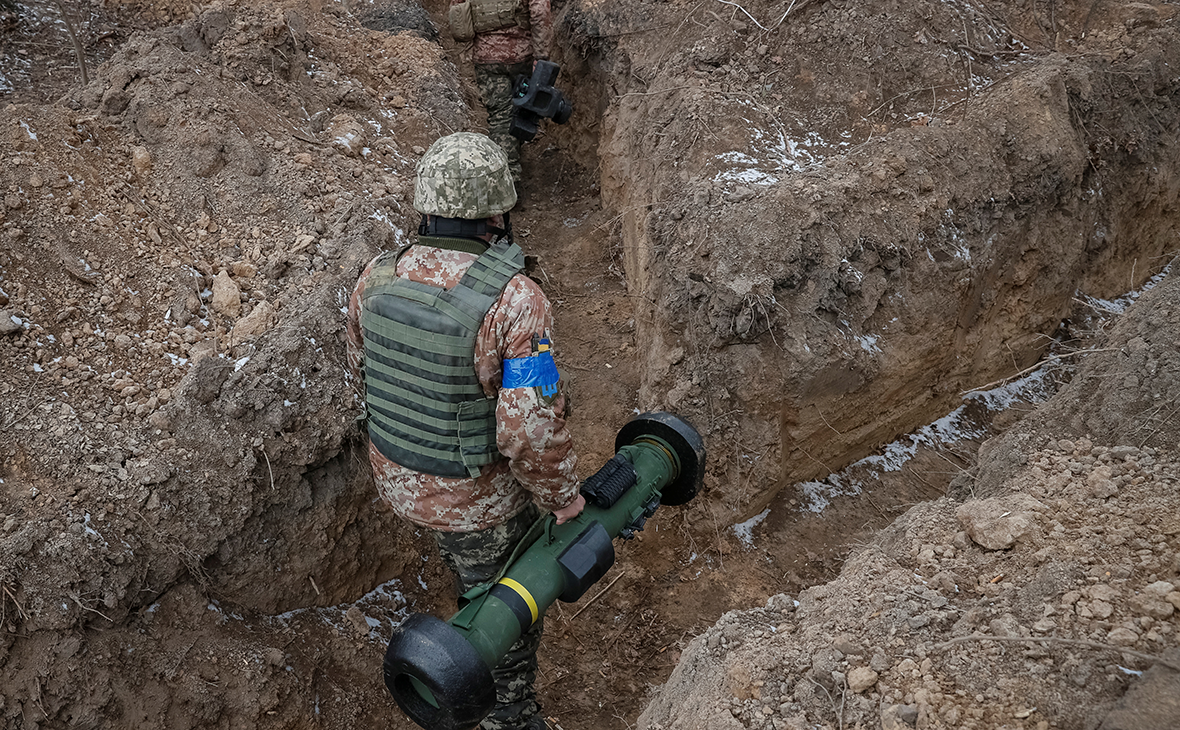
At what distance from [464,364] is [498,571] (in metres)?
0.93

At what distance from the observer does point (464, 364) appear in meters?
2.31

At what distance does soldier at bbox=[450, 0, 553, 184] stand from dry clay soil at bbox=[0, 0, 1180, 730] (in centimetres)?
37

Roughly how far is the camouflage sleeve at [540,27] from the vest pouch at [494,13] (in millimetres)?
135

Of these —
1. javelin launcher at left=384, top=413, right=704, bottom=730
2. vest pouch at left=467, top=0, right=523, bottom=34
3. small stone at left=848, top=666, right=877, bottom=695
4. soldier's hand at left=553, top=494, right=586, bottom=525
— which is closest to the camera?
small stone at left=848, top=666, right=877, bottom=695

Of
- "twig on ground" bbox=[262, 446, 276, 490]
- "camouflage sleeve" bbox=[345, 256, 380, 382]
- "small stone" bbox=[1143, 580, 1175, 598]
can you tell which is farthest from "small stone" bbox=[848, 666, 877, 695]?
"twig on ground" bbox=[262, 446, 276, 490]

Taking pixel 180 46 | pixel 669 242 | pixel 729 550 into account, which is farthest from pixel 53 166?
pixel 729 550

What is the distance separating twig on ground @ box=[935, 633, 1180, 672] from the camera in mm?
1577

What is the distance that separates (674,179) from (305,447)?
103 inches

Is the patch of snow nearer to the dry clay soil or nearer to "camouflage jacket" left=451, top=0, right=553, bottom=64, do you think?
the dry clay soil

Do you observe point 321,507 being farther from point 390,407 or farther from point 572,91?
point 572,91

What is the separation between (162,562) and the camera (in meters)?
2.89

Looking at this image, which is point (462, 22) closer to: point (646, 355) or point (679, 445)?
point (646, 355)

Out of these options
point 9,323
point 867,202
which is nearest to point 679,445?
point 867,202

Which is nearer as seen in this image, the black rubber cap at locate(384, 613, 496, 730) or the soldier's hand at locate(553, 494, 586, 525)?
the black rubber cap at locate(384, 613, 496, 730)
